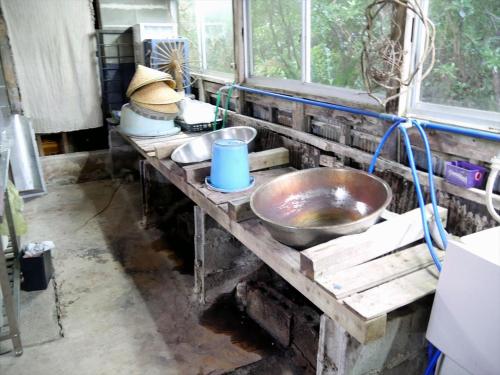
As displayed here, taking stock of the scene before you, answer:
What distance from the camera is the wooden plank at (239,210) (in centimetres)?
208

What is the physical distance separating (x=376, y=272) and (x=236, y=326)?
1.37 metres

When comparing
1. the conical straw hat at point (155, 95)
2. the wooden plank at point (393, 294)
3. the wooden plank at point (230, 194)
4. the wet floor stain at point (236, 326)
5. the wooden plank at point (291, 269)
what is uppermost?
the conical straw hat at point (155, 95)

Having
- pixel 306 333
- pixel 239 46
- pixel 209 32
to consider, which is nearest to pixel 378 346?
pixel 306 333

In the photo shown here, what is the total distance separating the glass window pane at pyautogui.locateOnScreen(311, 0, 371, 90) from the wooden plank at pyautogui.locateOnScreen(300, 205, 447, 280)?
1010 mm

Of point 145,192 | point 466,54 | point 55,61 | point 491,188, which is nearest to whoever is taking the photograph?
point 491,188

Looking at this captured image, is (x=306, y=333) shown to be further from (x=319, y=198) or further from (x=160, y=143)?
(x=160, y=143)

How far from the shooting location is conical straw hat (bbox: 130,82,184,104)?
11.6 ft

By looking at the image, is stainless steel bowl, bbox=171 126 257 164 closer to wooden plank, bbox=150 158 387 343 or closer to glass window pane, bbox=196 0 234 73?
wooden plank, bbox=150 158 387 343

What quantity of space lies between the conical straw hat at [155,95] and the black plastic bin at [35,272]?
1450mm

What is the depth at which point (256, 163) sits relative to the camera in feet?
8.95

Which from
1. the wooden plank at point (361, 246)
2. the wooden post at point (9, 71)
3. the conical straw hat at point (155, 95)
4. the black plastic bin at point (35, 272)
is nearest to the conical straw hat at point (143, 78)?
the conical straw hat at point (155, 95)

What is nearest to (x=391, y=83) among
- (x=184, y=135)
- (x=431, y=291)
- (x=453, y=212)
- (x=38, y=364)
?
(x=453, y=212)

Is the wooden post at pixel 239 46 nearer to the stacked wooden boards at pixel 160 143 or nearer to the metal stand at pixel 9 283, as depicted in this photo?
the stacked wooden boards at pixel 160 143

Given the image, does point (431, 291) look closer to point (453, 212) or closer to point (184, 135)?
point (453, 212)
